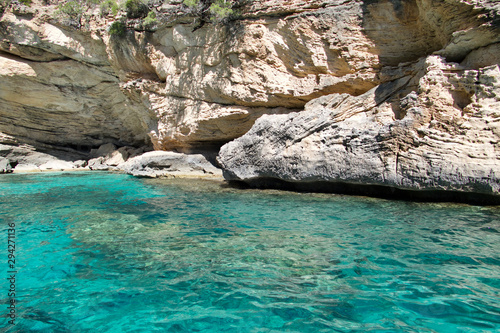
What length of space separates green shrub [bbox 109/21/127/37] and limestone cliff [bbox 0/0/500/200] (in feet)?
0.98

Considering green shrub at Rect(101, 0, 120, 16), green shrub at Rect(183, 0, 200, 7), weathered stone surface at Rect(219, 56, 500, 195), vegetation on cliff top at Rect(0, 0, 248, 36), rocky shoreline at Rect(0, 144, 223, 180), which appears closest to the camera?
weathered stone surface at Rect(219, 56, 500, 195)

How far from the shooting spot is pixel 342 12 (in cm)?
1029

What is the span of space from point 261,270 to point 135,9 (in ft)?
49.9

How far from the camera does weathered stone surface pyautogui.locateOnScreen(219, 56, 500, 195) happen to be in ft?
20.6

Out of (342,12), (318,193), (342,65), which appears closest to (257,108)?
(342,65)

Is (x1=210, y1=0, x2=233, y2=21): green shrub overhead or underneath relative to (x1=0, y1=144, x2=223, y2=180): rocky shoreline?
overhead

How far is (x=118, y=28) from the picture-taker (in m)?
14.7

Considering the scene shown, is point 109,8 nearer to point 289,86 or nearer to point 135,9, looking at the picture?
point 135,9

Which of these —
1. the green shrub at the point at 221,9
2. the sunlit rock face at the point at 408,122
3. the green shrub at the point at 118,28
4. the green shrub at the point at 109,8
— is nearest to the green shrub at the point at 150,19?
the green shrub at the point at 118,28

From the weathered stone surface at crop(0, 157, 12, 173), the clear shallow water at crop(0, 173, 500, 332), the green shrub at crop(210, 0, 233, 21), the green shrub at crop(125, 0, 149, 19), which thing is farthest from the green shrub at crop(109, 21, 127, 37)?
the clear shallow water at crop(0, 173, 500, 332)

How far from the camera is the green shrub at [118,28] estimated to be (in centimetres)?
1460

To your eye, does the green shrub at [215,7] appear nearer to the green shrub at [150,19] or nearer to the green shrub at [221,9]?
the green shrub at [221,9]

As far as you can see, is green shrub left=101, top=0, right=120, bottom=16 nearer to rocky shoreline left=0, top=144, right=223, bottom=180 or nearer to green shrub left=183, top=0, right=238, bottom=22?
green shrub left=183, top=0, right=238, bottom=22

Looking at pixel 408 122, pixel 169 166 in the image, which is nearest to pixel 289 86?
pixel 408 122
